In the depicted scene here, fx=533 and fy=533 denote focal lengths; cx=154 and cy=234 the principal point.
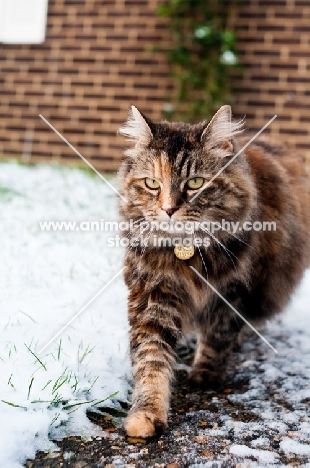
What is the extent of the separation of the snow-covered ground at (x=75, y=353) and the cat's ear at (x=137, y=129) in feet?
2.63

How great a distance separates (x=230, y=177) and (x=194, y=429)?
882 millimetres

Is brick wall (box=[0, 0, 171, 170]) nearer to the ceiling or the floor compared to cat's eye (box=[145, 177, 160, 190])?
nearer to the ceiling

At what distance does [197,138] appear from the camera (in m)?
1.98

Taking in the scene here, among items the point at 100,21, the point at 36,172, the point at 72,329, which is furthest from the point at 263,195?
the point at 100,21

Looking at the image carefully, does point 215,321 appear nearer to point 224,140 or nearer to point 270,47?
point 224,140

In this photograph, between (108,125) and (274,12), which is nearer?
(274,12)

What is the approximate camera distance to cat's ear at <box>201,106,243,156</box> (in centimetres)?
196

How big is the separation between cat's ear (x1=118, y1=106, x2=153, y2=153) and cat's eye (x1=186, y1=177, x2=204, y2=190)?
24 cm

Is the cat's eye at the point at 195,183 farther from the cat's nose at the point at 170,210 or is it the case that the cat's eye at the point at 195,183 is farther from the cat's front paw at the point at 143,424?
the cat's front paw at the point at 143,424

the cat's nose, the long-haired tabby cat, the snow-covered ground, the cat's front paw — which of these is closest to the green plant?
the snow-covered ground

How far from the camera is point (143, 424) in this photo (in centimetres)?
158

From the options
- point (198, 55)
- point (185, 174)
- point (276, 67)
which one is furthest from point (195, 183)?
point (198, 55)

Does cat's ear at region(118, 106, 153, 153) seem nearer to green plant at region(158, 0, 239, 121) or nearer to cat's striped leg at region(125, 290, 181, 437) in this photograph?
cat's striped leg at region(125, 290, 181, 437)

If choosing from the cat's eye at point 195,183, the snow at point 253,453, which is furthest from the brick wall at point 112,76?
the snow at point 253,453
